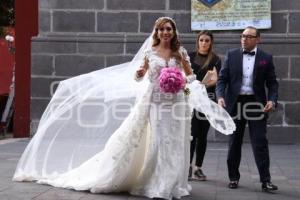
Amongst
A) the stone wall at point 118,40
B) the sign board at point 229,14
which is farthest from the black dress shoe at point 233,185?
the sign board at point 229,14

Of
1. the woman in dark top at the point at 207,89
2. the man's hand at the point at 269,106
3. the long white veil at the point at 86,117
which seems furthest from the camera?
the woman in dark top at the point at 207,89

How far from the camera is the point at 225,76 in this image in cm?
767

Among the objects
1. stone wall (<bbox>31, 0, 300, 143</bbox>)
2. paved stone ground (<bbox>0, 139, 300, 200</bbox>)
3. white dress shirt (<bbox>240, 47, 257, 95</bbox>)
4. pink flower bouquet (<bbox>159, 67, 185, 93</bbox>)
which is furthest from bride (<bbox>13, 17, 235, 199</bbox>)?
stone wall (<bbox>31, 0, 300, 143</bbox>)

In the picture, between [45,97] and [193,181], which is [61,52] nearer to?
[45,97]

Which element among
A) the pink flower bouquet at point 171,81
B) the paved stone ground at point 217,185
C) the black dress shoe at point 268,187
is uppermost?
the pink flower bouquet at point 171,81

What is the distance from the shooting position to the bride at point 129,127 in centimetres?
685

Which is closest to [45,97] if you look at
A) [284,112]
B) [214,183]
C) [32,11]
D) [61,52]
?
[61,52]

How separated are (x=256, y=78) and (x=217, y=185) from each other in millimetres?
1393

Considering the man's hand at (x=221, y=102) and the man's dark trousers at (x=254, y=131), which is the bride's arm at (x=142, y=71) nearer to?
the man's hand at (x=221, y=102)

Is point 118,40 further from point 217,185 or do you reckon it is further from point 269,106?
point 269,106

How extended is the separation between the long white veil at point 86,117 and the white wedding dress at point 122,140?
0.5 inches

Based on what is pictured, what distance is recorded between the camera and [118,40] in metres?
12.3

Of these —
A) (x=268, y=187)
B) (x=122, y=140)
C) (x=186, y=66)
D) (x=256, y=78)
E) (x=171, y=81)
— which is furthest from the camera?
(x=256, y=78)

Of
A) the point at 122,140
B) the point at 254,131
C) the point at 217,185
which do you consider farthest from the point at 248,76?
the point at 122,140
